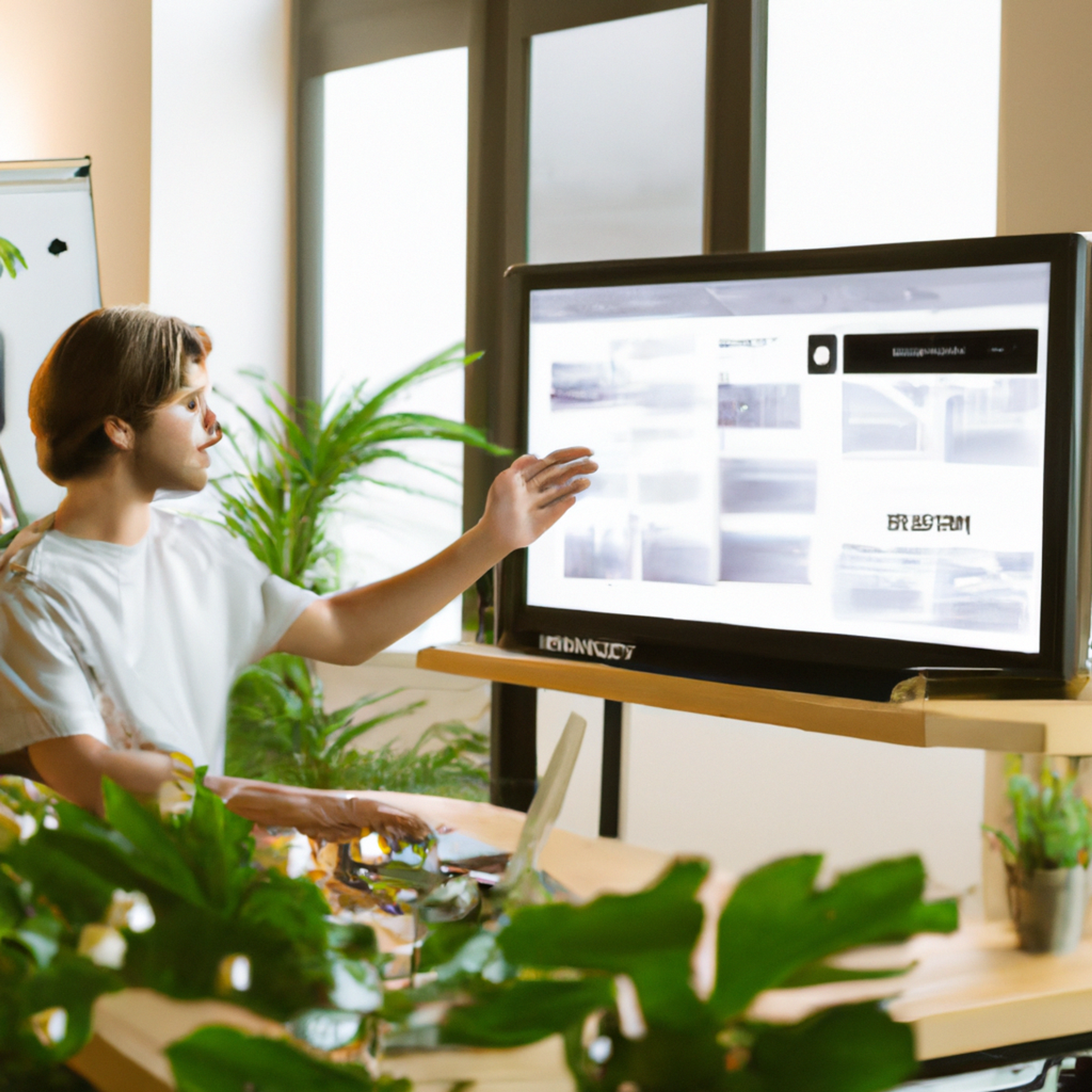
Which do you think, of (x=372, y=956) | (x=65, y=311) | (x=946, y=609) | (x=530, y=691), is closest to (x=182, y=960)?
(x=372, y=956)

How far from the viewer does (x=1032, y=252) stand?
108 cm

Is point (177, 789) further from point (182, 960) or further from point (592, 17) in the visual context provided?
point (592, 17)

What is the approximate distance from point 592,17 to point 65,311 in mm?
1163

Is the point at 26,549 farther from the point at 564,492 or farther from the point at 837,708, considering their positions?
the point at 837,708

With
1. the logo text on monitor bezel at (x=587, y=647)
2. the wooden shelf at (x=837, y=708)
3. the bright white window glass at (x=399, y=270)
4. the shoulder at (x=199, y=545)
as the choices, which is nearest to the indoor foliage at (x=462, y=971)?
the wooden shelf at (x=837, y=708)

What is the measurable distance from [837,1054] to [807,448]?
991mm

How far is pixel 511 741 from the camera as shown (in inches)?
94.6

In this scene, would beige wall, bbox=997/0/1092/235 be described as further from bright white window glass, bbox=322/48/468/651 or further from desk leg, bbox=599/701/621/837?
bright white window glass, bbox=322/48/468/651

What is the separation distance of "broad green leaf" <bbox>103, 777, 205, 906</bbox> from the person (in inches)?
35.3

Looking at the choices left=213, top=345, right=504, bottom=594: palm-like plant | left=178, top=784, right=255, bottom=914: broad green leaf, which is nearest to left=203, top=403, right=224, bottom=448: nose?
left=213, top=345, right=504, bottom=594: palm-like plant

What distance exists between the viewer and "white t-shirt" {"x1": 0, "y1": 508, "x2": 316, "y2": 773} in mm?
1360

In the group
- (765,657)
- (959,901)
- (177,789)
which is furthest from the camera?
(765,657)

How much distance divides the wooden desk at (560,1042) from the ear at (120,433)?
21.5 inches

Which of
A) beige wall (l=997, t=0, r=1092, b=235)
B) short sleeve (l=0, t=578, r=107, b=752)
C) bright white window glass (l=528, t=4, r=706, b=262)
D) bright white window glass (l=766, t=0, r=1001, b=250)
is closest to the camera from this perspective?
short sleeve (l=0, t=578, r=107, b=752)
